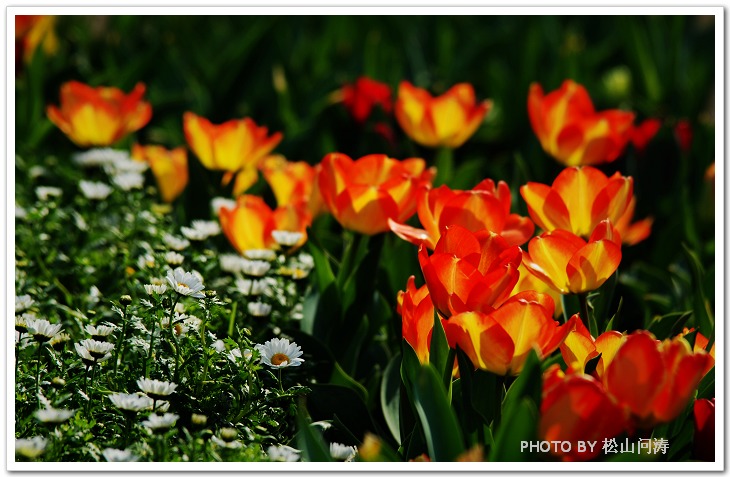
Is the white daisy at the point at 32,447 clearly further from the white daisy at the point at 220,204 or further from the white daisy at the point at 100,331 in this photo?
the white daisy at the point at 220,204

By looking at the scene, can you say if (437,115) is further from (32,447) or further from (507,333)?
(32,447)

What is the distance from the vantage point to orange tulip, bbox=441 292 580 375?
3.24 ft

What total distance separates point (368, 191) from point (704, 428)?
1.93ft

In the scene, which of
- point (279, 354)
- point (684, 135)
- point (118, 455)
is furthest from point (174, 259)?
point (684, 135)

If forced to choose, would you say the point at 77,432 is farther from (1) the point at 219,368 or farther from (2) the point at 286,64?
(2) the point at 286,64

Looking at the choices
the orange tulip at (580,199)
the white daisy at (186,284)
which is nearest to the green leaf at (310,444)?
the white daisy at (186,284)

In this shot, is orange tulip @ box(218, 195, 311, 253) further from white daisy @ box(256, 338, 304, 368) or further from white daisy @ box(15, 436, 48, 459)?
white daisy @ box(15, 436, 48, 459)

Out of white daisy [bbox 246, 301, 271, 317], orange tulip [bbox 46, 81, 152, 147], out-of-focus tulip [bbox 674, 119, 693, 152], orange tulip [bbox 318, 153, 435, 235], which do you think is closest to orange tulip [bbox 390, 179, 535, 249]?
orange tulip [bbox 318, 153, 435, 235]

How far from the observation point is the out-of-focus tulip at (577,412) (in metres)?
0.92

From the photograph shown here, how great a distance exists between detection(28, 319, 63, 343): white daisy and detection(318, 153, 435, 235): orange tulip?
1.54 ft

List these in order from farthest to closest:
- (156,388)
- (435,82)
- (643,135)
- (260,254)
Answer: (435,82)
(643,135)
(260,254)
(156,388)

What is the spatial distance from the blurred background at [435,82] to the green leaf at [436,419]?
538mm

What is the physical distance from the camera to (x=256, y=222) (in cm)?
152

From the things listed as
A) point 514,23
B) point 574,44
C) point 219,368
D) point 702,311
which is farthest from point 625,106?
point 219,368
